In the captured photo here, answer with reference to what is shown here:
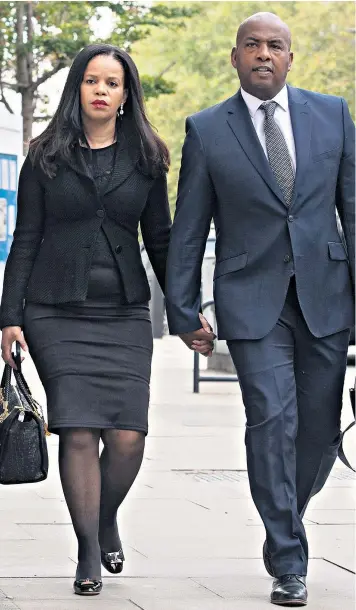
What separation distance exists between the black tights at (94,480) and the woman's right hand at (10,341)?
1.13 ft

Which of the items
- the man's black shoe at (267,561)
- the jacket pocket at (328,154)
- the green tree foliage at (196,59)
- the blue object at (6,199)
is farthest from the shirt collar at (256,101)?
the green tree foliage at (196,59)

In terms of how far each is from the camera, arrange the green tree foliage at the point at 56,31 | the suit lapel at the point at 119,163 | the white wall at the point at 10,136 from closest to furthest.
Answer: the suit lapel at the point at 119,163, the white wall at the point at 10,136, the green tree foliage at the point at 56,31

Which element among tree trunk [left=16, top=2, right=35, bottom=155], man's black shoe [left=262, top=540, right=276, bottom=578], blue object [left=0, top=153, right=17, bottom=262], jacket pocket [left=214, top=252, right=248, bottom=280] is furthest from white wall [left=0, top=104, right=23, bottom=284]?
tree trunk [left=16, top=2, right=35, bottom=155]

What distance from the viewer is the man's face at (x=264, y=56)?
17.4ft

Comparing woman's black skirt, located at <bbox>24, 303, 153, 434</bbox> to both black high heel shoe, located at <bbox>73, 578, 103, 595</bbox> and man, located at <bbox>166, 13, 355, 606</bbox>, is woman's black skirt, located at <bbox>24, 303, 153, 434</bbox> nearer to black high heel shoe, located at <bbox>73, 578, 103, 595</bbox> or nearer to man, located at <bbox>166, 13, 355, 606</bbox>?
man, located at <bbox>166, 13, 355, 606</bbox>

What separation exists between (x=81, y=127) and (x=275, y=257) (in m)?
0.90

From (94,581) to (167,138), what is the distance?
38.3 m

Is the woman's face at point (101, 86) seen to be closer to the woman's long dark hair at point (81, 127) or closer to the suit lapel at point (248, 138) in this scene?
the woman's long dark hair at point (81, 127)

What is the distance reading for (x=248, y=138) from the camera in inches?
210

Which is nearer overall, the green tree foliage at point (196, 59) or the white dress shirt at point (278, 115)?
the white dress shirt at point (278, 115)

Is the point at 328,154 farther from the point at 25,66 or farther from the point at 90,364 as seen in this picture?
the point at 25,66

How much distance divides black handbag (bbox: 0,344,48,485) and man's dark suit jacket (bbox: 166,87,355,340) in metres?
0.62

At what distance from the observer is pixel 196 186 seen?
533 centimetres

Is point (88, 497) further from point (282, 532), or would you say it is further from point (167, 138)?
point (167, 138)
